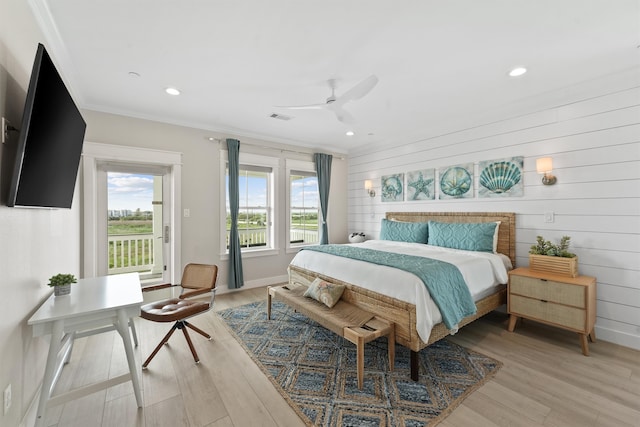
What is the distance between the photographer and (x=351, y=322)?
2.29 metres

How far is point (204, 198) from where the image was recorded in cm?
414

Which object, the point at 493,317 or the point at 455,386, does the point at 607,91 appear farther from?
Answer: the point at 455,386

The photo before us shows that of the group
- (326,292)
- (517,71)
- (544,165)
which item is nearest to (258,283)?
(326,292)

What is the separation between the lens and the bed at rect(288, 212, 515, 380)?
2.18 metres

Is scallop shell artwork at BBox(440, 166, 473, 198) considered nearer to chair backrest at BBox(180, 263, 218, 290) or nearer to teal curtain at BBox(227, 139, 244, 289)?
teal curtain at BBox(227, 139, 244, 289)

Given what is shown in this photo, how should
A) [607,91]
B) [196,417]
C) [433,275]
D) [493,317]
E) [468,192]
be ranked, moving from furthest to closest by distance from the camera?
[468,192], [493,317], [607,91], [433,275], [196,417]

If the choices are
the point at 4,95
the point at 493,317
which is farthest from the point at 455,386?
the point at 4,95

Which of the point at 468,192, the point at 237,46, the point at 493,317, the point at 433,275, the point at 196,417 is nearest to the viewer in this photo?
the point at 196,417

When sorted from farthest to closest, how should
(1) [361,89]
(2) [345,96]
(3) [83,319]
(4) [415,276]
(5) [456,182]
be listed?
1. (5) [456,182]
2. (2) [345,96]
3. (1) [361,89]
4. (4) [415,276]
5. (3) [83,319]

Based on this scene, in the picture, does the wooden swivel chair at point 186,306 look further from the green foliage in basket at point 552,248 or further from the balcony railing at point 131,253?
the green foliage in basket at point 552,248

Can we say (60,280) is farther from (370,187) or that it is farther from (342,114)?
(370,187)

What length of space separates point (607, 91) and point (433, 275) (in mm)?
2622

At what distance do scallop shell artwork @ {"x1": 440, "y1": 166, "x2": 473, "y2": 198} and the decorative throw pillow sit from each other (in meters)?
2.41

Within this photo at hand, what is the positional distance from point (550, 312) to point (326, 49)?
10.5 feet
